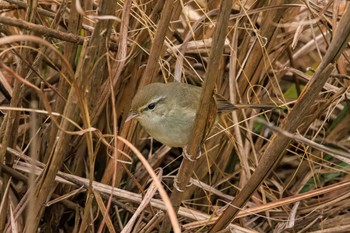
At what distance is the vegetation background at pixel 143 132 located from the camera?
195 cm

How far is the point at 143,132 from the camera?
244 centimetres

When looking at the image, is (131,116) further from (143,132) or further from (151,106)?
(143,132)

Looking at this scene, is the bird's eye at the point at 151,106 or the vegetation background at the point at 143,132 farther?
the bird's eye at the point at 151,106

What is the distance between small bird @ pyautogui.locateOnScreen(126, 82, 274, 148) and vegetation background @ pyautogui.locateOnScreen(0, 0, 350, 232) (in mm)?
71

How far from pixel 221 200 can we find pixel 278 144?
0.76m

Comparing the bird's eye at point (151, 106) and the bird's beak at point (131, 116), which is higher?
the bird's eye at point (151, 106)

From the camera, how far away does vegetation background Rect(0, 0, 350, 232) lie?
1.95 meters

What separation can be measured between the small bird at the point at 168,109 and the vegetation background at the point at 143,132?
0.07 meters

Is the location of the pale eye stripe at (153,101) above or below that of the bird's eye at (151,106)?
above

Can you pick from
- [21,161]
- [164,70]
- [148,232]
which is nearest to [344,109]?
[164,70]

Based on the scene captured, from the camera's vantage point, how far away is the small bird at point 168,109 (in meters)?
2.03

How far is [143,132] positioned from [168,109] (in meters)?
0.33

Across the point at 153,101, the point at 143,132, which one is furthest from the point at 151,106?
the point at 143,132

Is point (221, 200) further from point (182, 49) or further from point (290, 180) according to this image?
point (182, 49)
